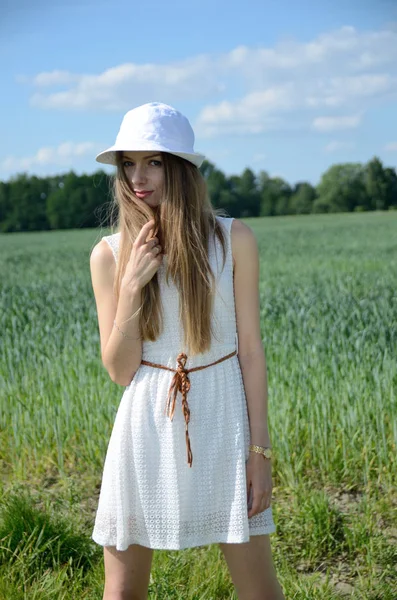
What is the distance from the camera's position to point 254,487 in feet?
6.46

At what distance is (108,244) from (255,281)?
1.38 ft

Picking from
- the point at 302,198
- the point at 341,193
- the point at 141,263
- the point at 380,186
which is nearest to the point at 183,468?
the point at 141,263

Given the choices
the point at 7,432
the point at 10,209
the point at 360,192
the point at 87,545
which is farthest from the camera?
the point at 360,192

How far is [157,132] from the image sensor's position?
6.48 ft

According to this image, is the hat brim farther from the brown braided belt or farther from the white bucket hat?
the brown braided belt

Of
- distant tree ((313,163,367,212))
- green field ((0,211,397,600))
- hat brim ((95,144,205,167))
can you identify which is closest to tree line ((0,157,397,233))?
distant tree ((313,163,367,212))

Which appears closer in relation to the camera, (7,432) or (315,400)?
(315,400)

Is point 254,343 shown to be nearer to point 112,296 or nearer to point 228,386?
point 228,386

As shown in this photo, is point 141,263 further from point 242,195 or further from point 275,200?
point 275,200

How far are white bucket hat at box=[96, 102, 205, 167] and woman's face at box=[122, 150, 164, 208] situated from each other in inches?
2.1

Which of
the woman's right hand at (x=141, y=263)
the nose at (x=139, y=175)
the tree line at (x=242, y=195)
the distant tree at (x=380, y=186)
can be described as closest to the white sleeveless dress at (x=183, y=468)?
the woman's right hand at (x=141, y=263)

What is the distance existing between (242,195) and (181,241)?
59842 millimetres

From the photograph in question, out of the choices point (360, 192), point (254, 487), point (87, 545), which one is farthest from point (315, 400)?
point (360, 192)

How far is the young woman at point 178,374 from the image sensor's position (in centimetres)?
195
